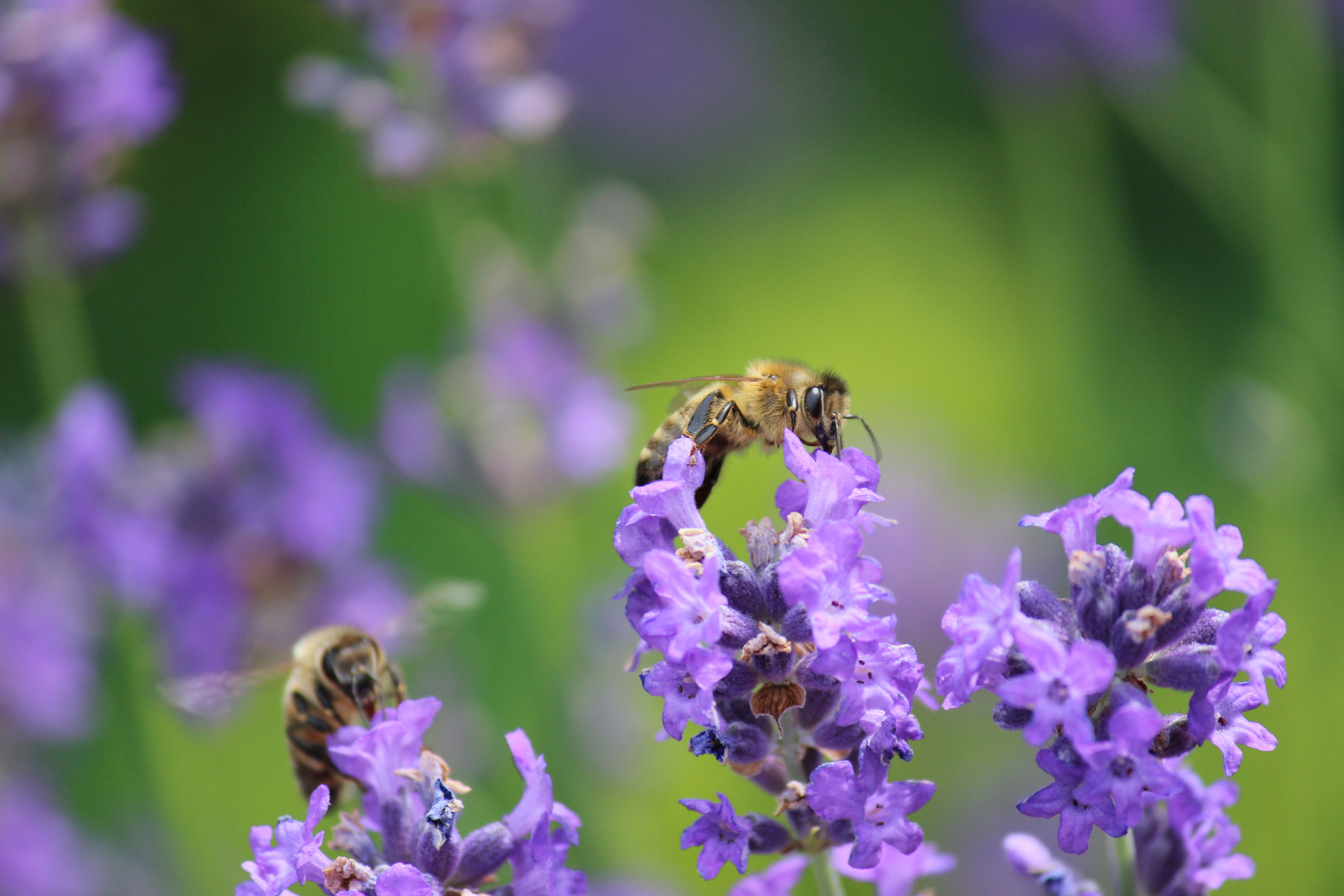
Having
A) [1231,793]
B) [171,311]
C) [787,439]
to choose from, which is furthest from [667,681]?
[171,311]

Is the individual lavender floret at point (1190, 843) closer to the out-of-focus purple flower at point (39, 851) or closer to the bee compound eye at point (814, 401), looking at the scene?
the bee compound eye at point (814, 401)

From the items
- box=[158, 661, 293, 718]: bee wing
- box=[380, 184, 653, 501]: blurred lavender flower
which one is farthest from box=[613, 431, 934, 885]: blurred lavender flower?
box=[380, 184, 653, 501]: blurred lavender flower

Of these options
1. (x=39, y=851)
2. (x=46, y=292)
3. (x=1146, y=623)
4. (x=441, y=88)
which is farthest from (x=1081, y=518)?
(x=39, y=851)

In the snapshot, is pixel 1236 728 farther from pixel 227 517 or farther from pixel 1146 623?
pixel 227 517

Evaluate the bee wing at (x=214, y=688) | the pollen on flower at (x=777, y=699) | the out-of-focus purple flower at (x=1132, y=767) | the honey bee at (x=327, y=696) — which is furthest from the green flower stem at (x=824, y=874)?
the bee wing at (x=214, y=688)

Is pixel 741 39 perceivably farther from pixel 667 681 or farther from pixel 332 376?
pixel 667 681
